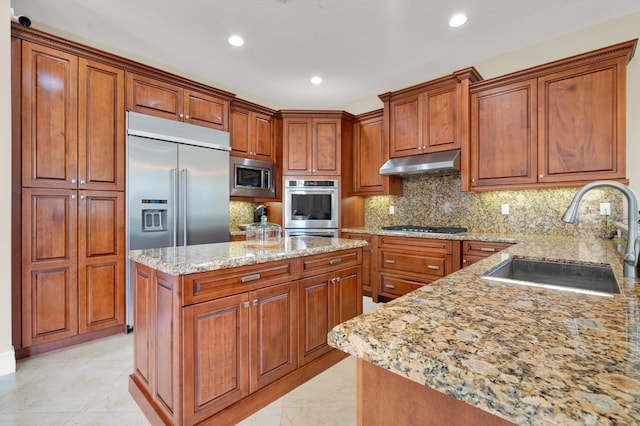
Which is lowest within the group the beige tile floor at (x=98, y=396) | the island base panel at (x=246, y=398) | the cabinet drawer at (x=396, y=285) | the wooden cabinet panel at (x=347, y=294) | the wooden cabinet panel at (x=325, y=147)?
the beige tile floor at (x=98, y=396)

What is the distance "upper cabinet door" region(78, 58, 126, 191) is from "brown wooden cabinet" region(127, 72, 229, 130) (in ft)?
0.40

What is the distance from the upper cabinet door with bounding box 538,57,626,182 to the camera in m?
2.41

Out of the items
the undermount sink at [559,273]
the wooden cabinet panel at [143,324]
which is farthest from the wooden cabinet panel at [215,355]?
the undermount sink at [559,273]

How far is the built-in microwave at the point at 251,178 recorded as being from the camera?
12.0 ft

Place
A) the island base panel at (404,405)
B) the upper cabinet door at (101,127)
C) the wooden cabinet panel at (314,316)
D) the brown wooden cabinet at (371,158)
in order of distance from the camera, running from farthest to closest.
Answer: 1. the brown wooden cabinet at (371,158)
2. the upper cabinet door at (101,127)
3. the wooden cabinet panel at (314,316)
4. the island base panel at (404,405)

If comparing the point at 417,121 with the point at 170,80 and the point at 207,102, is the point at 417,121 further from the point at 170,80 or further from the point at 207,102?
the point at 170,80

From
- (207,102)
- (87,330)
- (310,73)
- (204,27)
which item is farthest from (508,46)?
(87,330)

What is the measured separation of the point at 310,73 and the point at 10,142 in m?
2.88

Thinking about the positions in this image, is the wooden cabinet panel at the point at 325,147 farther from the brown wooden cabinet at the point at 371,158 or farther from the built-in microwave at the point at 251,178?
the built-in microwave at the point at 251,178

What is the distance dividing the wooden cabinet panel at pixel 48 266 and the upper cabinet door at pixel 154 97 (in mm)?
1003

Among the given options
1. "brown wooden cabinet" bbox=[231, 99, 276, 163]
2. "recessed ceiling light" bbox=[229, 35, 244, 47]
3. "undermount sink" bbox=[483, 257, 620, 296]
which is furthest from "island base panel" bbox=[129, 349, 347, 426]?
"recessed ceiling light" bbox=[229, 35, 244, 47]

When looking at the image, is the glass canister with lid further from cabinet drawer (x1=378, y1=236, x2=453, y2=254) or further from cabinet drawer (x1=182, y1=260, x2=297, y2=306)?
cabinet drawer (x1=378, y1=236, x2=453, y2=254)

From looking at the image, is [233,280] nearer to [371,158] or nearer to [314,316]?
[314,316]

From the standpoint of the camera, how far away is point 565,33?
2.82 metres
